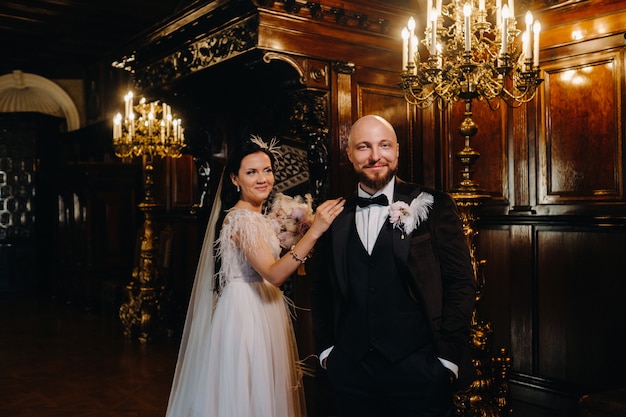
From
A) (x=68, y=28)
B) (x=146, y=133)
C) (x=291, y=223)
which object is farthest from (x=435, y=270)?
(x=68, y=28)

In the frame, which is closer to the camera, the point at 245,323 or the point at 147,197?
the point at 245,323

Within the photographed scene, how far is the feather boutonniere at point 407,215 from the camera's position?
2.36 metres

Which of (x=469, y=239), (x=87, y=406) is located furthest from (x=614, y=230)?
(x=87, y=406)

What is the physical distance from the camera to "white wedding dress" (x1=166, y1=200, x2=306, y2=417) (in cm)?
321

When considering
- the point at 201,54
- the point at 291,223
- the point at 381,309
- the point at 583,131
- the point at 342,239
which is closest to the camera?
the point at 381,309

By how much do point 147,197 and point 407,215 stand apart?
17.4ft

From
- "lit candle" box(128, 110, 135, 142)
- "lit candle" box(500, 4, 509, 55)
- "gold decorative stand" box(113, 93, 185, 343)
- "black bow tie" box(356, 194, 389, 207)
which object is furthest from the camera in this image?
"gold decorative stand" box(113, 93, 185, 343)

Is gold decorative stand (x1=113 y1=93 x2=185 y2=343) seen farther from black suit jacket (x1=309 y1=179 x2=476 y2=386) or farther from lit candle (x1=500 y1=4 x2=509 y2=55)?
black suit jacket (x1=309 y1=179 x2=476 y2=386)

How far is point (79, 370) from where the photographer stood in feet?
19.5

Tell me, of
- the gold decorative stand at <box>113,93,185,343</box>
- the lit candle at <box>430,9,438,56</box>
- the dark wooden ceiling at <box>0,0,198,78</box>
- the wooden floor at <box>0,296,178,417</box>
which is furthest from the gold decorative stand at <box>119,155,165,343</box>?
the lit candle at <box>430,9,438,56</box>

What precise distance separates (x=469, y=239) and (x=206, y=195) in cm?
240

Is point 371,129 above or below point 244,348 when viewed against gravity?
above

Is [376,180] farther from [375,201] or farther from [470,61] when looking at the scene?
[470,61]

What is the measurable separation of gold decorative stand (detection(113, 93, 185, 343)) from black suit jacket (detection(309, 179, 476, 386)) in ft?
14.0
